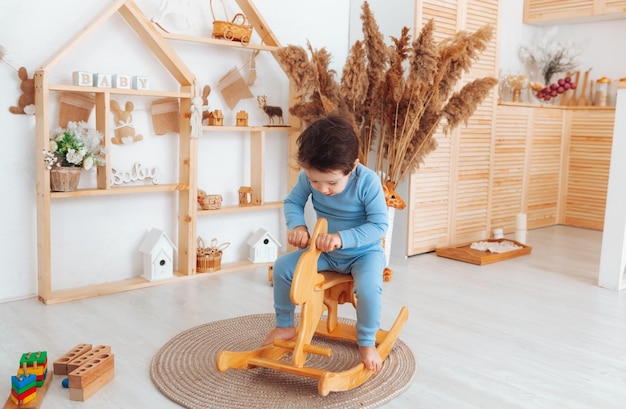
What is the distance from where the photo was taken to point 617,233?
3045 millimetres

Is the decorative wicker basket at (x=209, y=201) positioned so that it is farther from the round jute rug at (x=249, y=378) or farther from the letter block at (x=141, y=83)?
the round jute rug at (x=249, y=378)

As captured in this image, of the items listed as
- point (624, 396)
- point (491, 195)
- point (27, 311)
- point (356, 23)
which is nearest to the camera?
point (624, 396)

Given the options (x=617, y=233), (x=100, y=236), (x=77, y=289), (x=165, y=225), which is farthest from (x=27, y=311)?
(x=617, y=233)

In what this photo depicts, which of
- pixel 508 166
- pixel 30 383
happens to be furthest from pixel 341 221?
pixel 508 166

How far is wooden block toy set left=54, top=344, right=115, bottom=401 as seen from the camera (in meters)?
1.75

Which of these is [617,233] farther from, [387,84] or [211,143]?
[211,143]

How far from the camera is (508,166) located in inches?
173

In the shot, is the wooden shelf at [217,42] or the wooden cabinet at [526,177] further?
the wooden cabinet at [526,177]

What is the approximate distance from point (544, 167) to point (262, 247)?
2.52 m

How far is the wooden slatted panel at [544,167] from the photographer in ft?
15.2

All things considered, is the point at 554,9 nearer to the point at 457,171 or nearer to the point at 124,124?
the point at 457,171

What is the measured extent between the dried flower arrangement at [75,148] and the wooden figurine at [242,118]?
78cm

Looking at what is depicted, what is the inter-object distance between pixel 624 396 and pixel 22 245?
2407mm

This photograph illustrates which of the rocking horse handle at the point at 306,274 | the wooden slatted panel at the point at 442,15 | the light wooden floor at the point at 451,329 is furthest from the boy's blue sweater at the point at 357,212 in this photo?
the wooden slatted panel at the point at 442,15
